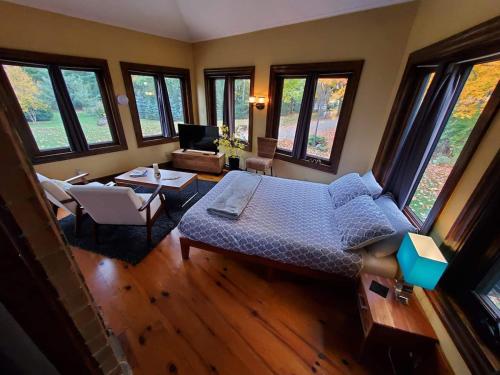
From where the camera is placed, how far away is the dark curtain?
5.33ft

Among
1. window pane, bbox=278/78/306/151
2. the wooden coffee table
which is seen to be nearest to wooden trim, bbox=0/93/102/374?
the wooden coffee table

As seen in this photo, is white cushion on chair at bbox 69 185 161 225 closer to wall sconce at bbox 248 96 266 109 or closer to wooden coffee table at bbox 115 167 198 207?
wooden coffee table at bbox 115 167 198 207

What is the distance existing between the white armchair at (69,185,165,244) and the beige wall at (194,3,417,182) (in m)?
2.83

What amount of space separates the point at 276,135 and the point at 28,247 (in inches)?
155

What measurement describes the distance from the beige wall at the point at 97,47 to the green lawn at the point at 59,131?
31 cm

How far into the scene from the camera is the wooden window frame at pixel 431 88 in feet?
4.02

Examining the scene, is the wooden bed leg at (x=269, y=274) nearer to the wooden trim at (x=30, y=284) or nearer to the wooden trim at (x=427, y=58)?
the wooden trim at (x=30, y=284)

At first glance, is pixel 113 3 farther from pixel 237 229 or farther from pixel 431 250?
pixel 431 250

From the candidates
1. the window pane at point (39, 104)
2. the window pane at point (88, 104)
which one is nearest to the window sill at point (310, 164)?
the window pane at point (88, 104)

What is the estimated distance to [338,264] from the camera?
161 cm

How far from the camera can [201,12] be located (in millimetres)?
3479

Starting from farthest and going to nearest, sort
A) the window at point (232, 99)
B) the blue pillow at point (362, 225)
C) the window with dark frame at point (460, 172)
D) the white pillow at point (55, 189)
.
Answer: the window at point (232, 99) → the white pillow at point (55, 189) → the blue pillow at point (362, 225) → the window with dark frame at point (460, 172)

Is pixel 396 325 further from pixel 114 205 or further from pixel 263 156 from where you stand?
pixel 263 156

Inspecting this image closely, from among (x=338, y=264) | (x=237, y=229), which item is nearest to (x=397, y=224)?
(x=338, y=264)
